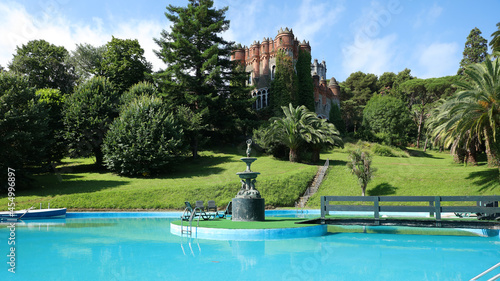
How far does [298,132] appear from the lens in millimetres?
33781

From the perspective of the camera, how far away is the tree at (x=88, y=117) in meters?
33.6

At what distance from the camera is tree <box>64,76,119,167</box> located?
33.6 m

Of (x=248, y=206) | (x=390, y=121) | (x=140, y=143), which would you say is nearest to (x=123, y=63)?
(x=140, y=143)

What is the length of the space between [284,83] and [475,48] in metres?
38.3

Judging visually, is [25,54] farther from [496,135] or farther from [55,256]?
[496,135]

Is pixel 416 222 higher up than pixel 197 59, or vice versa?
pixel 197 59

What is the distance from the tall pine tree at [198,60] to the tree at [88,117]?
8440 mm

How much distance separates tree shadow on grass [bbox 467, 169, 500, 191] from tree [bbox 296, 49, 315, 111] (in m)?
29.4

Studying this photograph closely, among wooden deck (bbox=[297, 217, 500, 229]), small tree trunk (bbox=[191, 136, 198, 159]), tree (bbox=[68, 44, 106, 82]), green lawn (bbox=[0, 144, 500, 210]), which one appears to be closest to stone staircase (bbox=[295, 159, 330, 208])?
green lawn (bbox=[0, 144, 500, 210])

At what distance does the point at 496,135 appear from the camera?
69.5 ft

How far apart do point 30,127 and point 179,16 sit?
82.8ft

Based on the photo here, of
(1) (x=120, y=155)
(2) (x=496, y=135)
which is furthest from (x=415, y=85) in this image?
(1) (x=120, y=155)

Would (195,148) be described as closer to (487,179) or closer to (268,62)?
(268,62)

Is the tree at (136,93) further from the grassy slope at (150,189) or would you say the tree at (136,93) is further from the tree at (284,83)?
the tree at (284,83)
